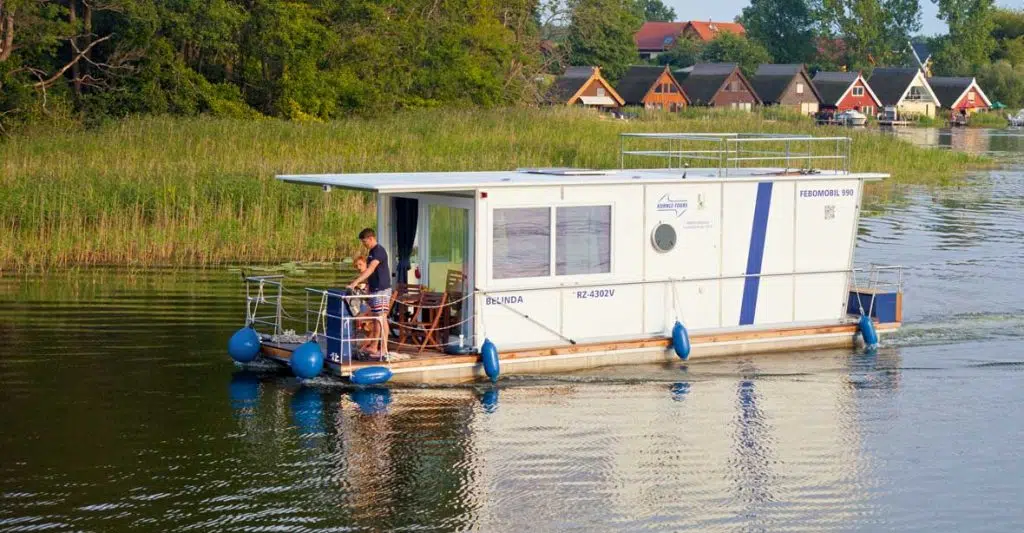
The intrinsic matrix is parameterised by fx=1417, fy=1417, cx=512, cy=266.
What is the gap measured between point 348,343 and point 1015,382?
8894 mm

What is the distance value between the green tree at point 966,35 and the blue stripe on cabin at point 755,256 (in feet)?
422

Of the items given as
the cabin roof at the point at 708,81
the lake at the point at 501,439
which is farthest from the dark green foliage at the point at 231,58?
the cabin roof at the point at 708,81

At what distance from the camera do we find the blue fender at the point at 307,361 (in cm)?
1736

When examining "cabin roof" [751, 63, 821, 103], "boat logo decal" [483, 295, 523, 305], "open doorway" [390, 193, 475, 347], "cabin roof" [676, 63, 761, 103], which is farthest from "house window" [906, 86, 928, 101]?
"boat logo decal" [483, 295, 523, 305]

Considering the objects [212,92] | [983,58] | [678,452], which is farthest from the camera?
[983,58]

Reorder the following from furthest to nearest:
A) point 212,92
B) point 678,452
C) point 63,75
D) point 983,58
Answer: point 983,58 → point 212,92 → point 63,75 → point 678,452

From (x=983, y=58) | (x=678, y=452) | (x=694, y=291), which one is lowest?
(x=678, y=452)

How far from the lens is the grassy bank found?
27.3 metres

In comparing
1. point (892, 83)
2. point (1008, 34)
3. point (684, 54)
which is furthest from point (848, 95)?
point (1008, 34)

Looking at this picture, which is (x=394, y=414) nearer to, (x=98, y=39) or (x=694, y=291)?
(x=694, y=291)

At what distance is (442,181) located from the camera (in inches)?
734

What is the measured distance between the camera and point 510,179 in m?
18.7

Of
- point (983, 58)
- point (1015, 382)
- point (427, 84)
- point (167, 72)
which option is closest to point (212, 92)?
point (167, 72)

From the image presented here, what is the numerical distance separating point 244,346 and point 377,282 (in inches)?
77.4
